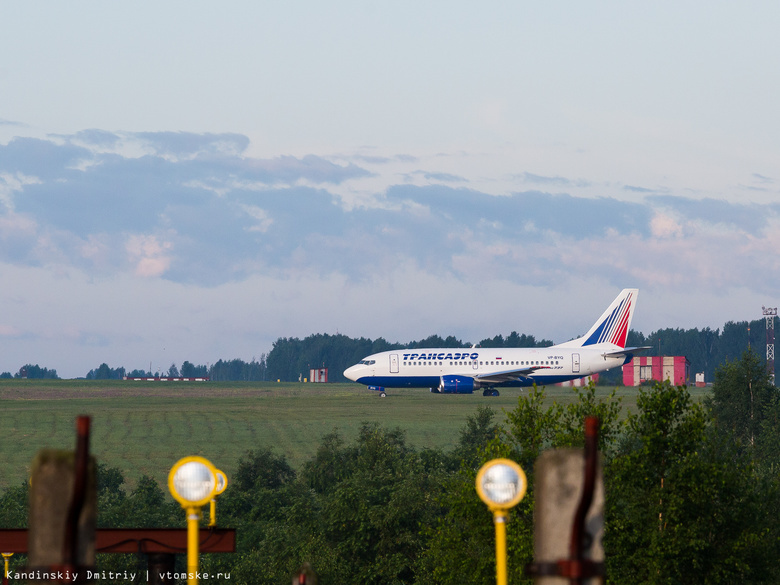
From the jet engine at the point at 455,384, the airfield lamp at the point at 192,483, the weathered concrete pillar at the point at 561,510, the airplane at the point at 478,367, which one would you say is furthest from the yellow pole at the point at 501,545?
the jet engine at the point at 455,384

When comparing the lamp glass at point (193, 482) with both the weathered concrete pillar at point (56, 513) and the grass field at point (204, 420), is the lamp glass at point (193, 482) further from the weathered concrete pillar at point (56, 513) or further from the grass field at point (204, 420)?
the grass field at point (204, 420)

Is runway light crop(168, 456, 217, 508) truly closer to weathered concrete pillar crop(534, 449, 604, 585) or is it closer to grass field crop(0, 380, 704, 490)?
weathered concrete pillar crop(534, 449, 604, 585)

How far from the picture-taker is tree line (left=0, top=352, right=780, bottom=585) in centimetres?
4556

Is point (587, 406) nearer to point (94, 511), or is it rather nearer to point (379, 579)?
point (379, 579)

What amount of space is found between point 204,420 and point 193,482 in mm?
120201

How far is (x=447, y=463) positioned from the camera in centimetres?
9538

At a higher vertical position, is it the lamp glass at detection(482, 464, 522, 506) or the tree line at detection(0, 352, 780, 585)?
the lamp glass at detection(482, 464, 522, 506)

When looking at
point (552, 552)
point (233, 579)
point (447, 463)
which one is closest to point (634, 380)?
point (447, 463)

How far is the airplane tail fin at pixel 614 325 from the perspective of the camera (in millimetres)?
131000

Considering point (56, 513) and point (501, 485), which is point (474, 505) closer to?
point (501, 485)

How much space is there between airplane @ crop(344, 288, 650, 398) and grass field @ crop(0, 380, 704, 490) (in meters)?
4.02

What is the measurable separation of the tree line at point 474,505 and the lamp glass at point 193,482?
26311 mm

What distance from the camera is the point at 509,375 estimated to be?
4823 inches

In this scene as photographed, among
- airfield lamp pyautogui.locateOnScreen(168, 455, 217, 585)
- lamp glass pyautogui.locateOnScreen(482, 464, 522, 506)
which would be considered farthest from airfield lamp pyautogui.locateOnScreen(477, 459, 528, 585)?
airfield lamp pyautogui.locateOnScreen(168, 455, 217, 585)
